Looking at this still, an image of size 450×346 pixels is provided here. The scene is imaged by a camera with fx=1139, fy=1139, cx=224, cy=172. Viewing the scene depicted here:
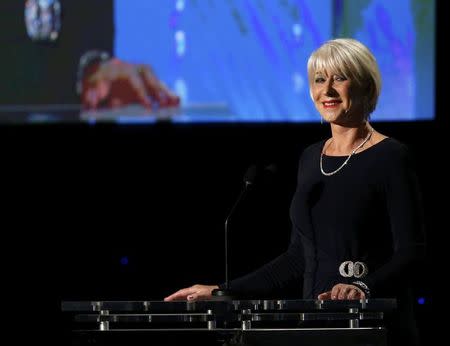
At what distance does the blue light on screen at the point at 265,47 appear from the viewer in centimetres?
584

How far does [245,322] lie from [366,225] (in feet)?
1.89

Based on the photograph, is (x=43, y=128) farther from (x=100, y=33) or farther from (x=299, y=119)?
(x=299, y=119)

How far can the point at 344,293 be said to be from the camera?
244cm

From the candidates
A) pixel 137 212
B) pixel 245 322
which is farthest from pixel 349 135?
pixel 137 212

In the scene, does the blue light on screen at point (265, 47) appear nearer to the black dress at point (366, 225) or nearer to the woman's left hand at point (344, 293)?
the black dress at point (366, 225)

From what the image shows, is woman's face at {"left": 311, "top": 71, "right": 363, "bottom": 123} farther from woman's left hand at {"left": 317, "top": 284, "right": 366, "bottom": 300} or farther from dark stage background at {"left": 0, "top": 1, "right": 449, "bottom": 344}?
dark stage background at {"left": 0, "top": 1, "right": 449, "bottom": 344}

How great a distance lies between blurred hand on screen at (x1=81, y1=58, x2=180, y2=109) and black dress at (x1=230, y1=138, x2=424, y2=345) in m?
3.03

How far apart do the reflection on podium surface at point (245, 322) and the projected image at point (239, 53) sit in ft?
11.9

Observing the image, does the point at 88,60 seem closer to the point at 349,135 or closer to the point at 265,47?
the point at 265,47

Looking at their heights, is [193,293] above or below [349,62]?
below

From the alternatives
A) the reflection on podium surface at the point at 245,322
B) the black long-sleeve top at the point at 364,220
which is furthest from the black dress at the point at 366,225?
the reflection on podium surface at the point at 245,322

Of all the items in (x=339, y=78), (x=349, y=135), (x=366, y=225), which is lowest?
(x=366, y=225)

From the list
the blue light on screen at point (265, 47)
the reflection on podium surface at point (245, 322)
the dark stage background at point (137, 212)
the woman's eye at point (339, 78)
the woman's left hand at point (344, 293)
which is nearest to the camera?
the reflection on podium surface at point (245, 322)

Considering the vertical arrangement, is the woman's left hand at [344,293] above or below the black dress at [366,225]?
below
